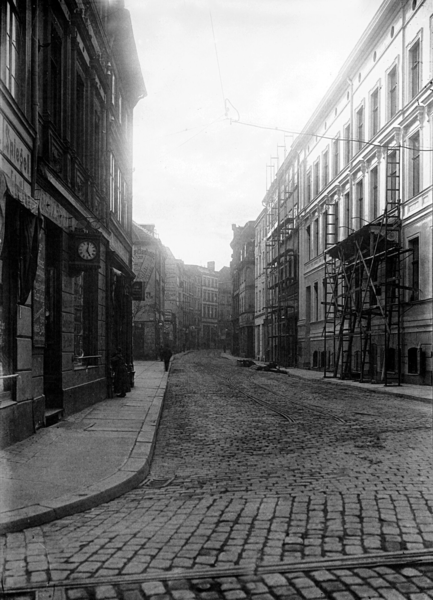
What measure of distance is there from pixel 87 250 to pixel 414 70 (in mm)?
16598

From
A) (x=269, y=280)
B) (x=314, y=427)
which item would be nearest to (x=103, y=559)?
(x=314, y=427)

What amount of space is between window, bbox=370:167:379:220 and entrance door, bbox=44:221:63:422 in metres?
18.3

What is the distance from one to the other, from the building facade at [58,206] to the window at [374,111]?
39.5ft

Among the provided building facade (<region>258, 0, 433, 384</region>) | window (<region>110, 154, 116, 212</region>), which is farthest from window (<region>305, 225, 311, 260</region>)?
window (<region>110, 154, 116, 212</region>)

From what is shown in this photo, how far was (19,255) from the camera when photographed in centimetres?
855

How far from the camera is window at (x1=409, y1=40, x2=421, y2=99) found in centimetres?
2277

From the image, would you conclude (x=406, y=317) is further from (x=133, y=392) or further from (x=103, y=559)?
(x=103, y=559)

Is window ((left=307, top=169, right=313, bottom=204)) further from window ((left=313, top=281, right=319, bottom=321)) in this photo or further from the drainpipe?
the drainpipe

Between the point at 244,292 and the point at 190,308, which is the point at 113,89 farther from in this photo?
the point at 190,308

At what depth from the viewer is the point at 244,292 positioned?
228 feet

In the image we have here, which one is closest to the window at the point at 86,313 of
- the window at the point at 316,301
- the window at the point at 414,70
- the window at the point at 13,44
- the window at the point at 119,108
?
the window at the point at 13,44

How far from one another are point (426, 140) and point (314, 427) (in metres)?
→ 14.6

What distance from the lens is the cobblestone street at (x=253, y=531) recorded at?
377cm

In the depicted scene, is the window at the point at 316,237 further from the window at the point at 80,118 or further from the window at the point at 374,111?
the window at the point at 80,118
